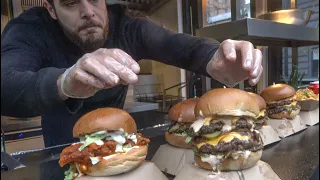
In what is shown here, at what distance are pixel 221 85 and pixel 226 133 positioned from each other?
0.44 metres

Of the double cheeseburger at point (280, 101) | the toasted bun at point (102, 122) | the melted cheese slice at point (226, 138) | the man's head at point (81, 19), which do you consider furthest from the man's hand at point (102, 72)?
the double cheeseburger at point (280, 101)

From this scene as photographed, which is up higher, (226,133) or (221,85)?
(221,85)

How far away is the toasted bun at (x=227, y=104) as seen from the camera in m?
1.18

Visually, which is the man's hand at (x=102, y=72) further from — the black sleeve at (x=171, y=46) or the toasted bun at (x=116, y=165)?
the black sleeve at (x=171, y=46)

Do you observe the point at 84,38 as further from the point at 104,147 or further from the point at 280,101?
the point at 280,101

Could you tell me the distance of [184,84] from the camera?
5.40 ft

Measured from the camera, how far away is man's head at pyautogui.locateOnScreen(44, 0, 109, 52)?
4.23 feet

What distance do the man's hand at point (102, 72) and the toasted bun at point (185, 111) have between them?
2.48 feet

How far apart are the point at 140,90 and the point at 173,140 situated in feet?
1.28

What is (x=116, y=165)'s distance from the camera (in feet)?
3.88

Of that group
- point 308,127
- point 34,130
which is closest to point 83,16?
point 34,130

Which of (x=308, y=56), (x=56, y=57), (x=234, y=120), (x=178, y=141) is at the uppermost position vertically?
(x=56, y=57)

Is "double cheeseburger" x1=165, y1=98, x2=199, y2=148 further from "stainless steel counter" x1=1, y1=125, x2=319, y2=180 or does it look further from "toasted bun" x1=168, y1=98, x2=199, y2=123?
"stainless steel counter" x1=1, y1=125, x2=319, y2=180

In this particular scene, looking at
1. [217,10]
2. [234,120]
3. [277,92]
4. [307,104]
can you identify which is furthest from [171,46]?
[307,104]
